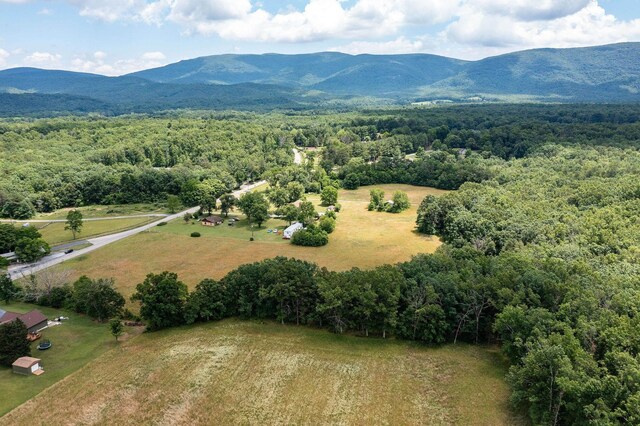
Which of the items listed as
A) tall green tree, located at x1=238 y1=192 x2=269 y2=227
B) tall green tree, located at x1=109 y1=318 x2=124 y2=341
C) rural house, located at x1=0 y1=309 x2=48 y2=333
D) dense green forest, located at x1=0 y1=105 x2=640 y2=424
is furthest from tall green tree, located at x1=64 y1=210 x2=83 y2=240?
tall green tree, located at x1=109 y1=318 x2=124 y2=341

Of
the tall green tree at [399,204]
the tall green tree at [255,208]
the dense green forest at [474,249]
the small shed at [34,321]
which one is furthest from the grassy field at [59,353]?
the tall green tree at [399,204]

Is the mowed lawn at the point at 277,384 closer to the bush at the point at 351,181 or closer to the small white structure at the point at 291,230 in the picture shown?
the small white structure at the point at 291,230

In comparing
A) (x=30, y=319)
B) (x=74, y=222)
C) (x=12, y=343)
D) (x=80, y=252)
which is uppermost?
(x=74, y=222)

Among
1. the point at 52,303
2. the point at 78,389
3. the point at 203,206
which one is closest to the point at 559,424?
the point at 78,389

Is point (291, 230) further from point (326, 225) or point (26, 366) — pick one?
point (26, 366)

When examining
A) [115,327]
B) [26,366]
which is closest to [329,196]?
[115,327]
